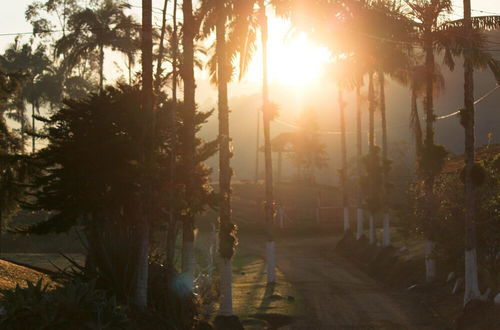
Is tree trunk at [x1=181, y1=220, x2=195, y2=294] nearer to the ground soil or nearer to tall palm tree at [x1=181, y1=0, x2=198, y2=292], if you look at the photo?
tall palm tree at [x1=181, y1=0, x2=198, y2=292]

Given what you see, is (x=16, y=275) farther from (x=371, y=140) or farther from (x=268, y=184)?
(x=371, y=140)

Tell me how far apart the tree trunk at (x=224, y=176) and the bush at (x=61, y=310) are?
27.1ft

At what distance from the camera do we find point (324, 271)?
145 ft

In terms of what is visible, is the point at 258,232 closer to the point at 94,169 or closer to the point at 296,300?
the point at 296,300

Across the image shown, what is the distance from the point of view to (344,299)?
32562 millimetres

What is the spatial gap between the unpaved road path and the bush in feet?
33.5

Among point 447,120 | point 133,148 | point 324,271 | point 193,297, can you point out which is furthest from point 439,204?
point 447,120

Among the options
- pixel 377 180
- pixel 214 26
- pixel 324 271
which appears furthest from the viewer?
pixel 377 180

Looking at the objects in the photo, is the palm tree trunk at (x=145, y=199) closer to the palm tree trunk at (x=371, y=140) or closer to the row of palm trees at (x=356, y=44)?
the row of palm trees at (x=356, y=44)

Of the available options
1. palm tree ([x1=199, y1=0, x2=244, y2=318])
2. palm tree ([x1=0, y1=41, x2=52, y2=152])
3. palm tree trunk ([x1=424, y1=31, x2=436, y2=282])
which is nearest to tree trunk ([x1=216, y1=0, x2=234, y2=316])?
palm tree ([x1=199, y1=0, x2=244, y2=318])

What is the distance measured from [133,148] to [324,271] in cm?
2488

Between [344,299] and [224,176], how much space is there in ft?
29.5

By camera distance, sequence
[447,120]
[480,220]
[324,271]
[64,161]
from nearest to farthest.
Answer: [64,161]
[480,220]
[324,271]
[447,120]

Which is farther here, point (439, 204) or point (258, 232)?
point (258, 232)
